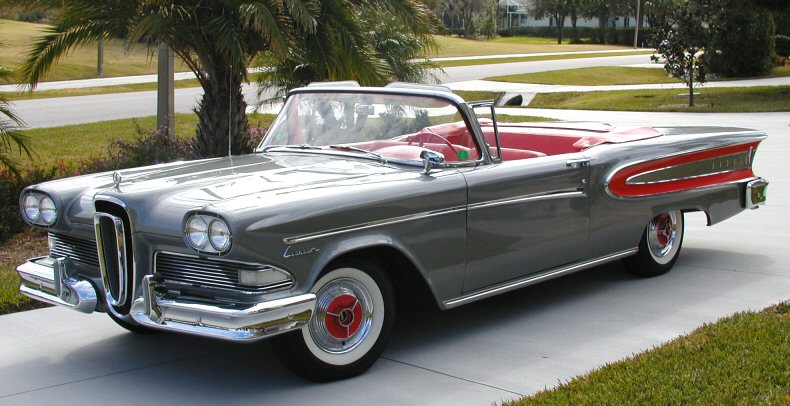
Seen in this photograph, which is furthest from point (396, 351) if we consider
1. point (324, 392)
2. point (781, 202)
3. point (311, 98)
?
point (781, 202)

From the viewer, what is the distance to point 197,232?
4.30m

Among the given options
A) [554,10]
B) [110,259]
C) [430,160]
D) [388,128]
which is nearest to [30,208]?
[110,259]

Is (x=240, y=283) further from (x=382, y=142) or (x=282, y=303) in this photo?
(x=382, y=142)

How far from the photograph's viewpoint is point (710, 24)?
2320 cm

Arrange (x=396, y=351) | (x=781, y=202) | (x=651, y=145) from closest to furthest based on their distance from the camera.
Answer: (x=396, y=351) < (x=651, y=145) < (x=781, y=202)

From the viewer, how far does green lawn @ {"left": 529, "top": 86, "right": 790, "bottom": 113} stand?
22391mm

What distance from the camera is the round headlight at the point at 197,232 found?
4273 millimetres

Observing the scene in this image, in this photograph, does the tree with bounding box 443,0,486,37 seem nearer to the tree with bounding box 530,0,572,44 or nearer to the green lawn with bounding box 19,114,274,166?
the tree with bounding box 530,0,572,44

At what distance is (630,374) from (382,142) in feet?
6.48

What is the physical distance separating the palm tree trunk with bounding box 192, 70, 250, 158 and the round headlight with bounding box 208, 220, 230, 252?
6.29m

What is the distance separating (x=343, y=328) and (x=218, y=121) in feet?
20.7

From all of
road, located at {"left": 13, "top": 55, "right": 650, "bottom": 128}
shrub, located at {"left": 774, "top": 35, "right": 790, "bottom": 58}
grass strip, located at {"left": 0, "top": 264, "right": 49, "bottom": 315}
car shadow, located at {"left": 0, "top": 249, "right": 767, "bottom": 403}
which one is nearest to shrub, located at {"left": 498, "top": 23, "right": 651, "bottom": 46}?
shrub, located at {"left": 774, "top": 35, "right": 790, "bottom": 58}

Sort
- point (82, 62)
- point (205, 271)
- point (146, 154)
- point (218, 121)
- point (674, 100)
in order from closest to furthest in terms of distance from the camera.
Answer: point (205, 271)
point (146, 154)
point (218, 121)
point (674, 100)
point (82, 62)

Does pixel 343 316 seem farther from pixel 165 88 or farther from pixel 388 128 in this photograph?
pixel 165 88
